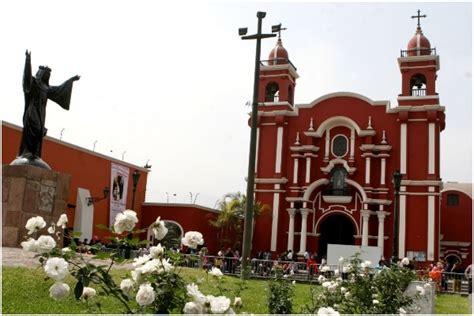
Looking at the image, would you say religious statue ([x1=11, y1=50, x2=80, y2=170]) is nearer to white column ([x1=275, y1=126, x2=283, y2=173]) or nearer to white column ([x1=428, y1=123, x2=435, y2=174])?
white column ([x1=275, y1=126, x2=283, y2=173])

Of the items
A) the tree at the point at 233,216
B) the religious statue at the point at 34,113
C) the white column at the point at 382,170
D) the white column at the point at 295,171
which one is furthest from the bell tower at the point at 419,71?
the religious statue at the point at 34,113

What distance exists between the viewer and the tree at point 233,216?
1193 inches

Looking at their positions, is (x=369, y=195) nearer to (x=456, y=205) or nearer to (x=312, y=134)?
(x=312, y=134)

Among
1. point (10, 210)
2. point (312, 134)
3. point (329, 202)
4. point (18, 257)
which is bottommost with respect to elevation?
point (18, 257)

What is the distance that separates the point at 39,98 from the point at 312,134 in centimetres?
2004

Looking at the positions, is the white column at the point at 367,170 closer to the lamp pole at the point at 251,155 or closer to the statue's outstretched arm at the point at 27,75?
the lamp pole at the point at 251,155

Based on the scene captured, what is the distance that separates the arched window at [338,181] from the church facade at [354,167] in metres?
0.05

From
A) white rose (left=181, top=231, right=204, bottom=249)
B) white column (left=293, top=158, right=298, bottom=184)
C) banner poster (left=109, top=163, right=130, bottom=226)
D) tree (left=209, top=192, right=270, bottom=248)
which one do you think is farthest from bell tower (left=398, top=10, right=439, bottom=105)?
white rose (left=181, top=231, right=204, bottom=249)

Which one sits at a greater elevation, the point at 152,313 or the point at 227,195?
the point at 227,195

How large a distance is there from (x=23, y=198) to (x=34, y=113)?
7.09 ft

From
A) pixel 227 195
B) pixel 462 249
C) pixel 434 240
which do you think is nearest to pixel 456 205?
pixel 462 249

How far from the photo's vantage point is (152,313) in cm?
309

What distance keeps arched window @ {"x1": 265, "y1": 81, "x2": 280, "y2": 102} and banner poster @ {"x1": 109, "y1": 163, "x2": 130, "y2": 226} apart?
9.39m

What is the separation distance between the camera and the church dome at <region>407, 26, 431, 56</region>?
3056cm
